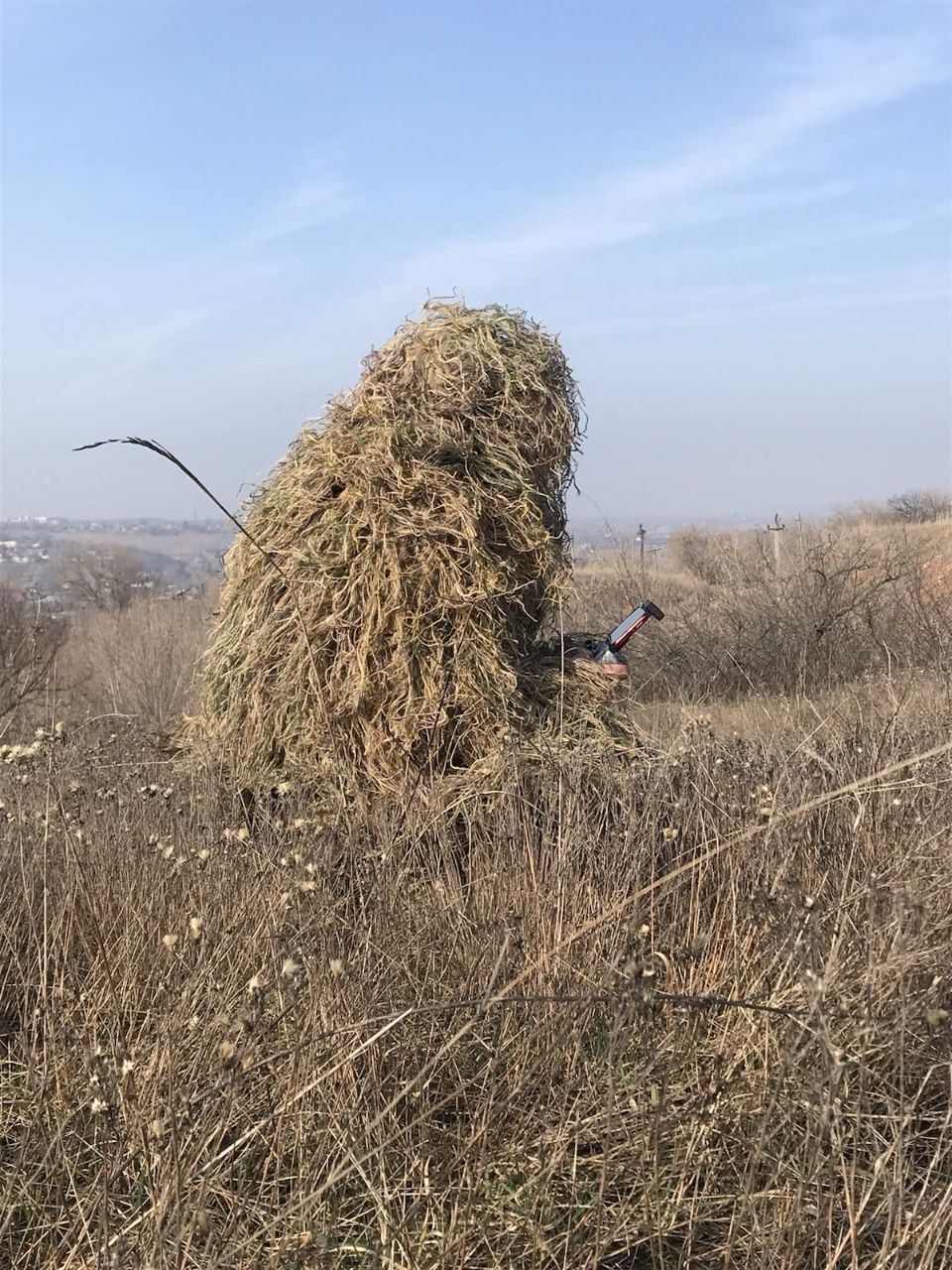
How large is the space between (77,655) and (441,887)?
9.52 meters

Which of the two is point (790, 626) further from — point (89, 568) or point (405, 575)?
point (89, 568)

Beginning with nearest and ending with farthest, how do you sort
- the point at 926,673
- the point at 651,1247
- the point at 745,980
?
the point at 651,1247 < the point at 745,980 < the point at 926,673

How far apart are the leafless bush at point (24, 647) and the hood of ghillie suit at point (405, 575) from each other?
4690 millimetres

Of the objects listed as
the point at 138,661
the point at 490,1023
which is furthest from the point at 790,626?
the point at 490,1023

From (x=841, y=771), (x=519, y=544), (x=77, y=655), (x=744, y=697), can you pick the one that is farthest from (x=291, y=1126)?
(x=77, y=655)

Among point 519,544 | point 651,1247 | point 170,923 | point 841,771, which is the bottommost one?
point 651,1247

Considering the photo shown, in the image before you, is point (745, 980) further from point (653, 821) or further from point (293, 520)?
point (293, 520)

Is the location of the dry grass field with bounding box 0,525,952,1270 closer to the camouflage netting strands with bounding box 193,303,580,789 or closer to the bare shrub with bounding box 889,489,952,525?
the camouflage netting strands with bounding box 193,303,580,789

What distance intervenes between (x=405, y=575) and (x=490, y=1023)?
6.23 ft

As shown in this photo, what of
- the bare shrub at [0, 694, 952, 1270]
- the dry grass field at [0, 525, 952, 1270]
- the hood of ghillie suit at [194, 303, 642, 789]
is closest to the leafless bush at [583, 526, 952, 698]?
the hood of ghillie suit at [194, 303, 642, 789]

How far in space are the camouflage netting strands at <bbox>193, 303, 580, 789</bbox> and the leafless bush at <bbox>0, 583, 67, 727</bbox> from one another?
4.71 metres

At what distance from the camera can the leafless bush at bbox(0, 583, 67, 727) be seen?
862 cm

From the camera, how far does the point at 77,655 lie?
11430 millimetres

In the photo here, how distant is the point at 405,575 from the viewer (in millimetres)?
3990
